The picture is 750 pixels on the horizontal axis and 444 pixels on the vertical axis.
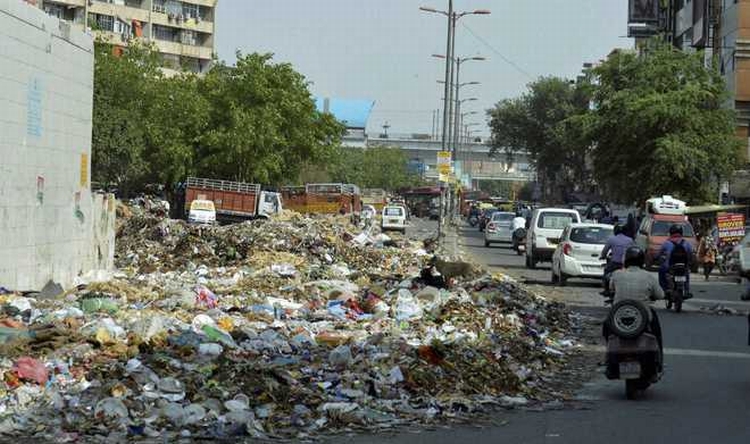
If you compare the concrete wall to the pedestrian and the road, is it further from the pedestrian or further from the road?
the pedestrian

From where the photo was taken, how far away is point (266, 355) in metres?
13.8

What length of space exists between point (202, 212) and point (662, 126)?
66.5 feet

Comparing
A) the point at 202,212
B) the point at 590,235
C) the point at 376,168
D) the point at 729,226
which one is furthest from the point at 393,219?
the point at 376,168

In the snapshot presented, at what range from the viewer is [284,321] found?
17797 millimetres

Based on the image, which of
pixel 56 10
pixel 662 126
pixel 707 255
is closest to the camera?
pixel 707 255

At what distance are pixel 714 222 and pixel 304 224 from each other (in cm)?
1673

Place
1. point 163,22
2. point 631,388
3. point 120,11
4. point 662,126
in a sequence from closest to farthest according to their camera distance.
Result: 1. point 631,388
2. point 662,126
3. point 120,11
4. point 163,22

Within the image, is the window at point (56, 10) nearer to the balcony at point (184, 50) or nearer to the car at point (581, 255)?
the balcony at point (184, 50)

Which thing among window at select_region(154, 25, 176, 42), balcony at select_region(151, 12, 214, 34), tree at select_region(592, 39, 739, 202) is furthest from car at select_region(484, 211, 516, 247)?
window at select_region(154, 25, 176, 42)

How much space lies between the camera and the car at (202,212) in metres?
56.5

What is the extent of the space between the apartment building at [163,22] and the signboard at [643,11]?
108 feet

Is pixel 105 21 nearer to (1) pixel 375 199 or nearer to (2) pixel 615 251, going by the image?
(1) pixel 375 199

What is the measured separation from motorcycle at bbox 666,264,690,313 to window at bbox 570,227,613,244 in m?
6.90

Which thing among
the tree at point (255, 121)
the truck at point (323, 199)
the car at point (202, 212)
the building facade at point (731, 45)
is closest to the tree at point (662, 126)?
the building facade at point (731, 45)
